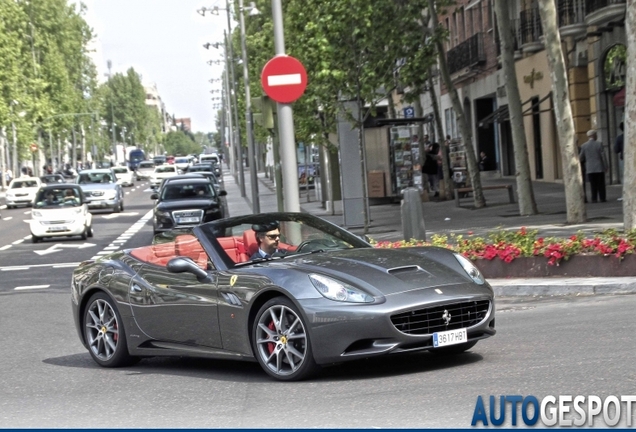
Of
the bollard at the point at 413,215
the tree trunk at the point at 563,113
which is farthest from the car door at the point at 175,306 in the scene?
the tree trunk at the point at 563,113

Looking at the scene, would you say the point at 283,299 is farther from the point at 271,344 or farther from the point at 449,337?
the point at 449,337

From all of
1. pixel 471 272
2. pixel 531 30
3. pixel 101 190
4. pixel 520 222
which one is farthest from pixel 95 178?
pixel 471 272

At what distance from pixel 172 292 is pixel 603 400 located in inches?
154

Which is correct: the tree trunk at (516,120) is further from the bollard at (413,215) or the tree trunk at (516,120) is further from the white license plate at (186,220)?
the bollard at (413,215)

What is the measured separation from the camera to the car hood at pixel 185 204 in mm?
30891

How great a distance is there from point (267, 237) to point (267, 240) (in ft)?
0.09

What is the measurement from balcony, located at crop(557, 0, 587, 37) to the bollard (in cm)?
1870

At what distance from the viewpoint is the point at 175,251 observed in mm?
10289

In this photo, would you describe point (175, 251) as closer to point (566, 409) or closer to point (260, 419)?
point (260, 419)

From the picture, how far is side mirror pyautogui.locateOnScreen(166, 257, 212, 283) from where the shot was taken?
9.52m

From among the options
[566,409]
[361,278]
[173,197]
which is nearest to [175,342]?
[361,278]

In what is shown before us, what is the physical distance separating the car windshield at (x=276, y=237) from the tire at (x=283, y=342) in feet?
2.53

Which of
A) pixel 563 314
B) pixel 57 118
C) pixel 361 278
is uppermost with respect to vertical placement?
pixel 57 118

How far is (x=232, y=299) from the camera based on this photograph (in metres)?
9.23
